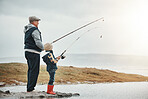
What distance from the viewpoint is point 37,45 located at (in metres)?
3.03

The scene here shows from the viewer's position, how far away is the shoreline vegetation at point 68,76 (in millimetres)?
4266

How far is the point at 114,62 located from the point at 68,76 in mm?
1083

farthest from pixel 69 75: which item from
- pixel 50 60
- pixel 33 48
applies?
pixel 33 48

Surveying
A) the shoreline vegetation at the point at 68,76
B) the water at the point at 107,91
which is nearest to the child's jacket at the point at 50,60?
the water at the point at 107,91

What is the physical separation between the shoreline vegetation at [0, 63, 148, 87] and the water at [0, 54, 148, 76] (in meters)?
0.09

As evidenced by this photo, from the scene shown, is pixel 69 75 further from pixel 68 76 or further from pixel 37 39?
pixel 37 39

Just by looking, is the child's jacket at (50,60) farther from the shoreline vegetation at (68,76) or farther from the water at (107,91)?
the shoreline vegetation at (68,76)

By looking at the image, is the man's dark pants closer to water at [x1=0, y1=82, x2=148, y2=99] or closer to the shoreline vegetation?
water at [x1=0, y1=82, x2=148, y2=99]

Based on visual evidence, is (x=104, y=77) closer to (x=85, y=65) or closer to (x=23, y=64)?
(x=85, y=65)

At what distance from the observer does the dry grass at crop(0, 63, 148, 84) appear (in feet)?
14.2

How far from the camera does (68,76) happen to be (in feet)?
15.2

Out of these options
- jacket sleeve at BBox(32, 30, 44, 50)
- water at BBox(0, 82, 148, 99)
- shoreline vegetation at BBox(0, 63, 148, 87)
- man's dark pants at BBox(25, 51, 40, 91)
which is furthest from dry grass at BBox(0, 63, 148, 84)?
Answer: jacket sleeve at BBox(32, 30, 44, 50)

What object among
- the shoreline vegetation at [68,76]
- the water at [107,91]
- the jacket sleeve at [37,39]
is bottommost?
the water at [107,91]

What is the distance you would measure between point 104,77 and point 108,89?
931 millimetres
